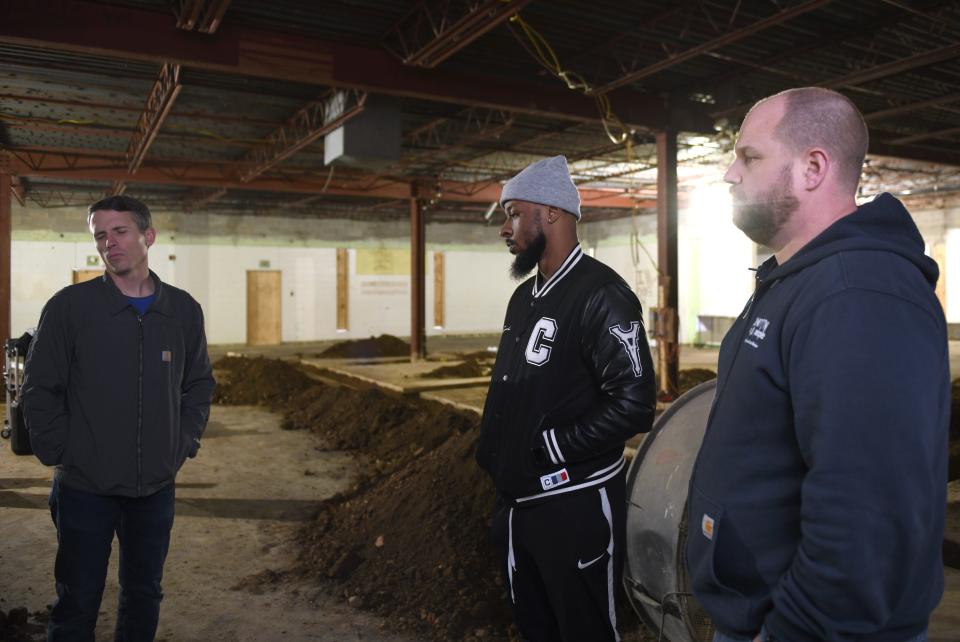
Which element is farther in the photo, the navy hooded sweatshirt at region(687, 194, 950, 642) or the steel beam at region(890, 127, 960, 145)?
the steel beam at region(890, 127, 960, 145)

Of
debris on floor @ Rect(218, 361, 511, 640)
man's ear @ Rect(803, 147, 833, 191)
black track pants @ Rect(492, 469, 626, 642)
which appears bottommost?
debris on floor @ Rect(218, 361, 511, 640)

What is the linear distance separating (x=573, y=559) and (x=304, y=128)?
10008 millimetres

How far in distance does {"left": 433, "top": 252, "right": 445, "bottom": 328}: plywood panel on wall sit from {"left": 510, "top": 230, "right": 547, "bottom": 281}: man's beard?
22746mm

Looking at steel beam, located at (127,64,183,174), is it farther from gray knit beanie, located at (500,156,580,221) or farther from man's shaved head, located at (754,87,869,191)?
man's shaved head, located at (754,87,869,191)

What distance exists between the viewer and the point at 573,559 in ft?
7.27

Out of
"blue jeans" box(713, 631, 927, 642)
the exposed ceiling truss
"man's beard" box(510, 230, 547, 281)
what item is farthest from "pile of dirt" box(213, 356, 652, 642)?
the exposed ceiling truss

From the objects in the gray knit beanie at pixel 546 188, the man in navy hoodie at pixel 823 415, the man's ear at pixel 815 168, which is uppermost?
the gray knit beanie at pixel 546 188

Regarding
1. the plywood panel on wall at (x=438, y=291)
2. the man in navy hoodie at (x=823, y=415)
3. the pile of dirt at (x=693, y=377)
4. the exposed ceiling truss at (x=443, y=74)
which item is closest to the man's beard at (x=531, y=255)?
the man in navy hoodie at (x=823, y=415)

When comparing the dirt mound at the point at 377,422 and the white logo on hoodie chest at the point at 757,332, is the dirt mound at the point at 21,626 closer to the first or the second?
the dirt mound at the point at 377,422

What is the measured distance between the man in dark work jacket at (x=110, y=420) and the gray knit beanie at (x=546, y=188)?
1.48 metres

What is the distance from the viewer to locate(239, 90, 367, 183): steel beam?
8594mm

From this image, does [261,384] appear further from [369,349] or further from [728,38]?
[728,38]

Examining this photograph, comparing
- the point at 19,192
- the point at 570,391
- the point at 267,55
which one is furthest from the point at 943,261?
the point at 19,192

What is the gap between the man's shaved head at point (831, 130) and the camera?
130cm
